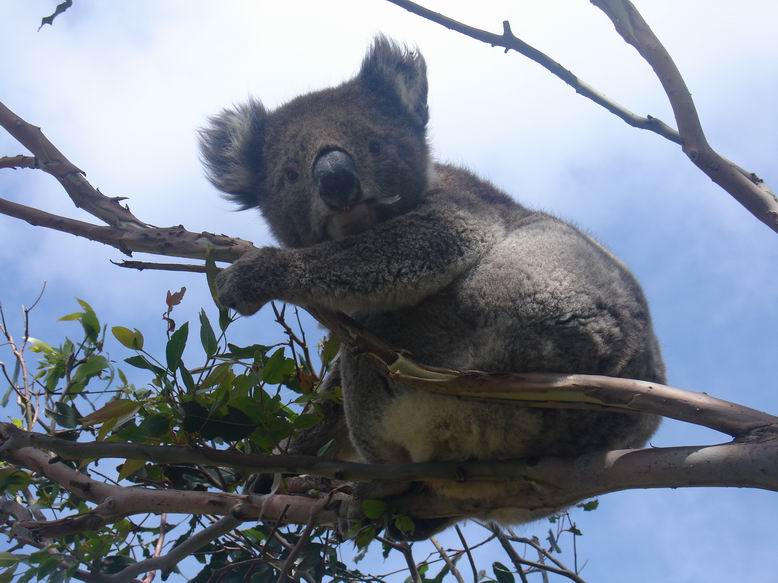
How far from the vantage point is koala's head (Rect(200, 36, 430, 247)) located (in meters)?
3.49

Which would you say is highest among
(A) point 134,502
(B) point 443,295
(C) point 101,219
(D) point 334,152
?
(D) point 334,152

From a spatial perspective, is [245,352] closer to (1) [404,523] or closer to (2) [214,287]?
(2) [214,287]

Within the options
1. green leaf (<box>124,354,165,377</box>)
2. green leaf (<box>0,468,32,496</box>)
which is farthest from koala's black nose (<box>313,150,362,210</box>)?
green leaf (<box>0,468,32,496</box>)

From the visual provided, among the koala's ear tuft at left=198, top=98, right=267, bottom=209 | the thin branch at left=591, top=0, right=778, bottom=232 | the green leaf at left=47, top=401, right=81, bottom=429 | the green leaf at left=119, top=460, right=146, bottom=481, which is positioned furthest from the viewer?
the koala's ear tuft at left=198, top=98, right=267, bottom=209

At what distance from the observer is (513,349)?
2.86 m

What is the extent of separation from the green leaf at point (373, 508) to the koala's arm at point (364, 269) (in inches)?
29.9

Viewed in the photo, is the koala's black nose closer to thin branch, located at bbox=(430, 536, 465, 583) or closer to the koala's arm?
the koala's arm

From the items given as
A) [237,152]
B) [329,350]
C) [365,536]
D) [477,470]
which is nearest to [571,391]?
[477,470]

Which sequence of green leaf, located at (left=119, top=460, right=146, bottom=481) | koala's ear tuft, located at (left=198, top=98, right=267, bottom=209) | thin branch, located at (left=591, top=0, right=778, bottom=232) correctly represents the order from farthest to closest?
koala's ear tuft, located at (left=198, top=98, right=267, bottom=209) < green leaf, located at (left=119, top=460, right=146, bottom=481) < thin branch, located at (left=591, top=0, right=778, bottom=232)

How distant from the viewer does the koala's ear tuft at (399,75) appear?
4.14 metres

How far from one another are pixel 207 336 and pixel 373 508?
0.91 meters

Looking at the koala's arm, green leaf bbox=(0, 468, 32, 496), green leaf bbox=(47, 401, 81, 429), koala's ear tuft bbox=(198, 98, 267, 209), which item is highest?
koala's ear tuft bbox=(198, 98, 267, 209)

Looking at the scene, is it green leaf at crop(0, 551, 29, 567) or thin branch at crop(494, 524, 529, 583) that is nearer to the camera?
green leaf at crop(0, 551, 29, 567)

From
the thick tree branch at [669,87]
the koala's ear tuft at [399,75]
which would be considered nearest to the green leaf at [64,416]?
Answer: the thick tree branch at [669,87]
